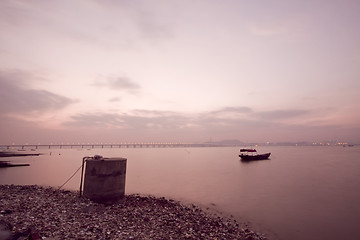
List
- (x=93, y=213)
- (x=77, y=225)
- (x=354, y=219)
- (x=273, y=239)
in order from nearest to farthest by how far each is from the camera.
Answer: (x=77, y=225) < (x=93, y=213) < (x=273, y=239) < (x=354, y=219)

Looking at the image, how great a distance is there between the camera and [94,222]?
12.9m

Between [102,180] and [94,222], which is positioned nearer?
[94,222]

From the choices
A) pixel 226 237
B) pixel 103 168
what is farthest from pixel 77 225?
pixel 226 237

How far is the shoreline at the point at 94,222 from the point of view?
1128 centimetres

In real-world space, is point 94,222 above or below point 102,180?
below

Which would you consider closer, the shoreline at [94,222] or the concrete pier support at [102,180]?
the shoreline at [94,222]

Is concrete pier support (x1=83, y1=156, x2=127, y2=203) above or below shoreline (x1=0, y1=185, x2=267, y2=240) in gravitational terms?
above

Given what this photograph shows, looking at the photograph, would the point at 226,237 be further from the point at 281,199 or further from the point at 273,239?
the point at 281,199

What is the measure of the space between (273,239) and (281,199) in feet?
48.9

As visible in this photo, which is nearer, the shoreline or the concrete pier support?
the shoreline

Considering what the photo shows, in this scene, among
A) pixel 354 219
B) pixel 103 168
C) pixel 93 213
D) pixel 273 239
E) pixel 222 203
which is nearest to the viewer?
pixel 93 213

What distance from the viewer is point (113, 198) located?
1783 cm

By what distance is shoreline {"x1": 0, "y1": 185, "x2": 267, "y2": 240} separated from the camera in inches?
444

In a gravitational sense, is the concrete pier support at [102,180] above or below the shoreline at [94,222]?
above
